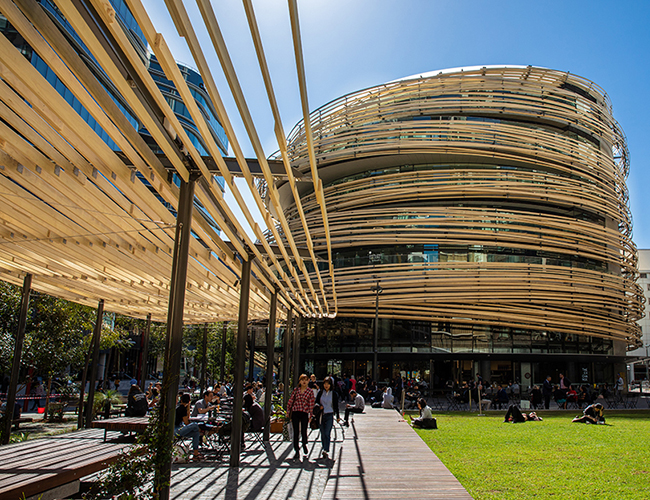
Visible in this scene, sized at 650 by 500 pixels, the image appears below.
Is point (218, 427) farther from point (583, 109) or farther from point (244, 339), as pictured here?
point (583, 109)

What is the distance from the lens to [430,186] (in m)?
28.5

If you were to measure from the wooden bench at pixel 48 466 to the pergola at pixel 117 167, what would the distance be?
1410 millimetres

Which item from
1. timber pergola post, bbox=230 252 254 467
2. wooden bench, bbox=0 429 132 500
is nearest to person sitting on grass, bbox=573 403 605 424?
timber pergola post, bbox=230 252 254 467

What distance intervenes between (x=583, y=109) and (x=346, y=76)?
32.3m

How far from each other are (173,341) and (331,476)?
3.29 m

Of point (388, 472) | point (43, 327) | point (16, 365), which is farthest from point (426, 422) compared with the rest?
point (43, 327)

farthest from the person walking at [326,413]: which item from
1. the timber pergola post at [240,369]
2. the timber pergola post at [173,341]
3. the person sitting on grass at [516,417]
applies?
the person sitting on grass at [516,417]

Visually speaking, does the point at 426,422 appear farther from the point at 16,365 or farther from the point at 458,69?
the point at 458,69

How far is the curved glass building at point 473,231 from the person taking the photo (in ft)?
90.8

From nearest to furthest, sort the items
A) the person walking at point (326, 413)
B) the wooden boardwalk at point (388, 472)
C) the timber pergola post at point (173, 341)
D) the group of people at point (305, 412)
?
the timber pergola post at point (173, 341) < the wooden boardwalk at point (388, 472) < the group of people at point (305, 412) < the person walking at point (326, 413)

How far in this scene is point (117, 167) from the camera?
489 cm

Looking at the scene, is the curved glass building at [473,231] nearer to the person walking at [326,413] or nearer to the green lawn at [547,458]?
the green lawn at [547,458]

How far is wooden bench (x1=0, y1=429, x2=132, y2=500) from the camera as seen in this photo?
471 centimetres

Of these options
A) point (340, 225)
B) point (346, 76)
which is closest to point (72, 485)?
point (346, 76)
